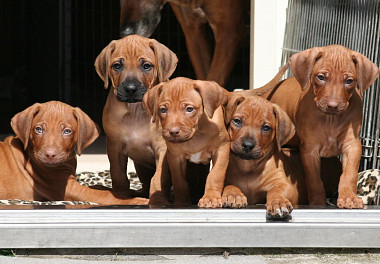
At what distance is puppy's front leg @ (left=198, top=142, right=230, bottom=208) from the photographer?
434 centimetres

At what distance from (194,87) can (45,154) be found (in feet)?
3.45

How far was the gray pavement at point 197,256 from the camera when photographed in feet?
13.4

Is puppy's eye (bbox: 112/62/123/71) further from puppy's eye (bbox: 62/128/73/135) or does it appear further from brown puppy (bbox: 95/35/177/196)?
puppy's eye (bbox: 62/128/73/135)

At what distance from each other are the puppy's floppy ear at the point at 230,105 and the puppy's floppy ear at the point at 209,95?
200 millimetres

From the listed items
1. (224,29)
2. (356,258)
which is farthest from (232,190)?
(224,29)

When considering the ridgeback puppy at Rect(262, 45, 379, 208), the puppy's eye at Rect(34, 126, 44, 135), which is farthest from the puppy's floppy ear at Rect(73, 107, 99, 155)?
the ridgeback puppy at Rect(262, 45, 379, 208)

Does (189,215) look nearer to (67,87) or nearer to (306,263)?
(306,263)

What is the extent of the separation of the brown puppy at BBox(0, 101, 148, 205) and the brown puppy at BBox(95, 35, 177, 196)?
15 cm

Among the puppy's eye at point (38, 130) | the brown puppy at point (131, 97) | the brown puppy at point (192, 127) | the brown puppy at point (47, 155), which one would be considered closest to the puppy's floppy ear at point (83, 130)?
the brown puppy at point (47, 155)

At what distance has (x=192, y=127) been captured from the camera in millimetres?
4223

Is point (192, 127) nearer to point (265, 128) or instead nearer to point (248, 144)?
point (248, 144)

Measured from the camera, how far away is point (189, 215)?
4156 mm

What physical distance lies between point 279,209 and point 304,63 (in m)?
0.96

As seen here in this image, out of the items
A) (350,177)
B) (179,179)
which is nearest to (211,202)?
(179,179)
